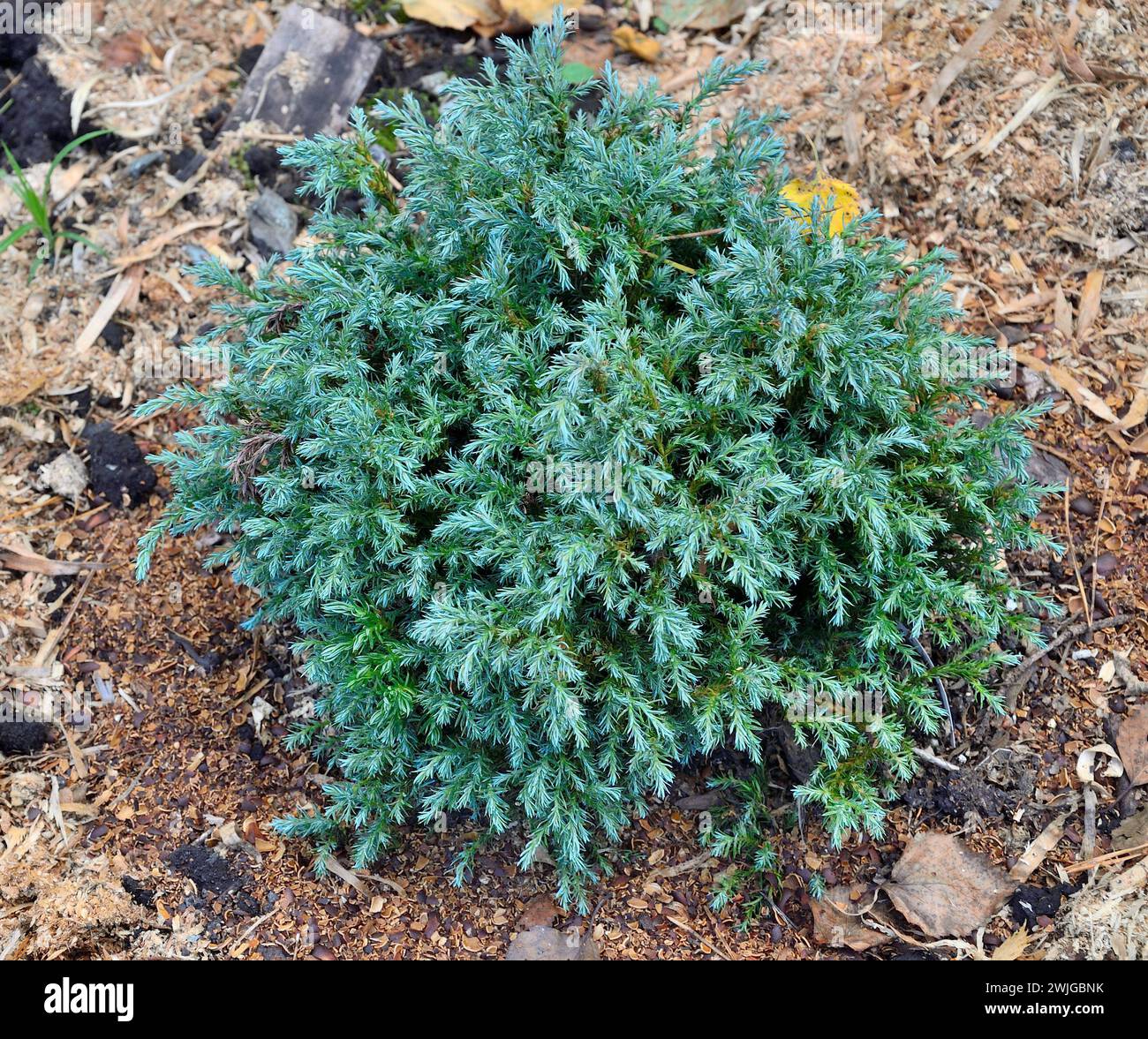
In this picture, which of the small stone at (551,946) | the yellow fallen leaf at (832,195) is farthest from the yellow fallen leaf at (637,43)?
the small stone at (551,946)

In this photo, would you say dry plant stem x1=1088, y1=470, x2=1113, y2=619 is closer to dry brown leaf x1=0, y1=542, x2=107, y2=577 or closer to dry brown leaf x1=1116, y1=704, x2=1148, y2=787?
dry brown leaf x1=1116, y1=704, x2=1148, y2=787

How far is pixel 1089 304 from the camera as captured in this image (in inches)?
169

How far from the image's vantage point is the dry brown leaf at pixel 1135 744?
11.3ft

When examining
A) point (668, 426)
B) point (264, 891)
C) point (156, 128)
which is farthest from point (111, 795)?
point (156, 128)

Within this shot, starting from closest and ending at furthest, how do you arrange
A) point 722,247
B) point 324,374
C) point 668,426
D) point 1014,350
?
1. point 668,426
2. point 324,374
3. point 722,247
4. point 1014,350

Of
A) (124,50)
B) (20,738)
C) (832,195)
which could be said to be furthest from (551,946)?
(124,50)

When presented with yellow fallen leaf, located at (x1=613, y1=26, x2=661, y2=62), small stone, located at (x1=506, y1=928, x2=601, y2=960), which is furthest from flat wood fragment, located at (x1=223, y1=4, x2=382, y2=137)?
small stone, located at (x1=506, y1=928, x2=601, y2=960)

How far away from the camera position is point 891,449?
330 centimetres

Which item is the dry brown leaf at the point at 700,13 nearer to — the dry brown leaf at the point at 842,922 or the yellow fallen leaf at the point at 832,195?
the yellow fallen leaf at the point at 832,195

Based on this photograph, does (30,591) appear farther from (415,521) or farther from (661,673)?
(661,673)

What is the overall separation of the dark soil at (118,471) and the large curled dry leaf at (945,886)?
136 inches

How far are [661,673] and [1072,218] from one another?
118 inches

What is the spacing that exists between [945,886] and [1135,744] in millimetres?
871

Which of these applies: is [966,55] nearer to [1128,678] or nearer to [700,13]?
[700,13]
